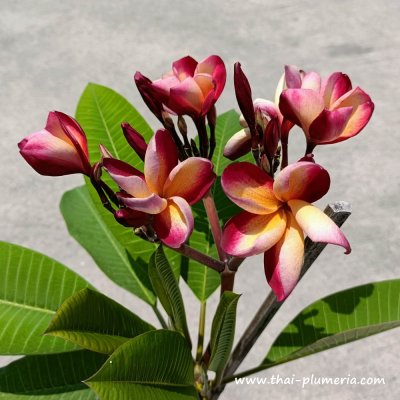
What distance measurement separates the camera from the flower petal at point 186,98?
49 cm

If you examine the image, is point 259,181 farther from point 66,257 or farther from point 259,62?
point 259,62

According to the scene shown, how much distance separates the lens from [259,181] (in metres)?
0.48

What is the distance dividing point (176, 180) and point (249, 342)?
0.98 feet

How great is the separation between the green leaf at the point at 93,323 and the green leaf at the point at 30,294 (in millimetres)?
90

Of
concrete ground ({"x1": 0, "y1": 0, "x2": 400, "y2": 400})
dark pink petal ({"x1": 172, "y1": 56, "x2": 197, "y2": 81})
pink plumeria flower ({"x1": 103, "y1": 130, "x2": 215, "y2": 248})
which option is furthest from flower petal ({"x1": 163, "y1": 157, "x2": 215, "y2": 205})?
concrete ground ({"x1": 0, "y1": 0, "x2": 400, "y2": 400})

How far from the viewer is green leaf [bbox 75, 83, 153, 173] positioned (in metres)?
0.78

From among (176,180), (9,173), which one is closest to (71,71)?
(9,173)

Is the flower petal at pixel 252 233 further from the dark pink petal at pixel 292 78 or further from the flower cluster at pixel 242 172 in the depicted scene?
the dark pink petal at pixel 292 78

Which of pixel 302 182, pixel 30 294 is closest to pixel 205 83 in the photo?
Result: pixel 302 182

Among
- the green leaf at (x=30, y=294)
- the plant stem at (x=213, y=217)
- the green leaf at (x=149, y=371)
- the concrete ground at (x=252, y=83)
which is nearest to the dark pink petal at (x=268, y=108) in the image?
the plant stem at (x=213, y=217)

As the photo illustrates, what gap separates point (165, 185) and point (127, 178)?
42mm

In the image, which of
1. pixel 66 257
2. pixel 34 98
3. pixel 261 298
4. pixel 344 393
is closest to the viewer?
pixel 344 393

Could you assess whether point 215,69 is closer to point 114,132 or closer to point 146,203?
point 146,203

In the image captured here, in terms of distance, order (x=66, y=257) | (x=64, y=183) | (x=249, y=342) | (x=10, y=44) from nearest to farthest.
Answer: (x=249, y=342) < (x=66, y=257) < (x=64, y=183) < (x=10, y=44)
